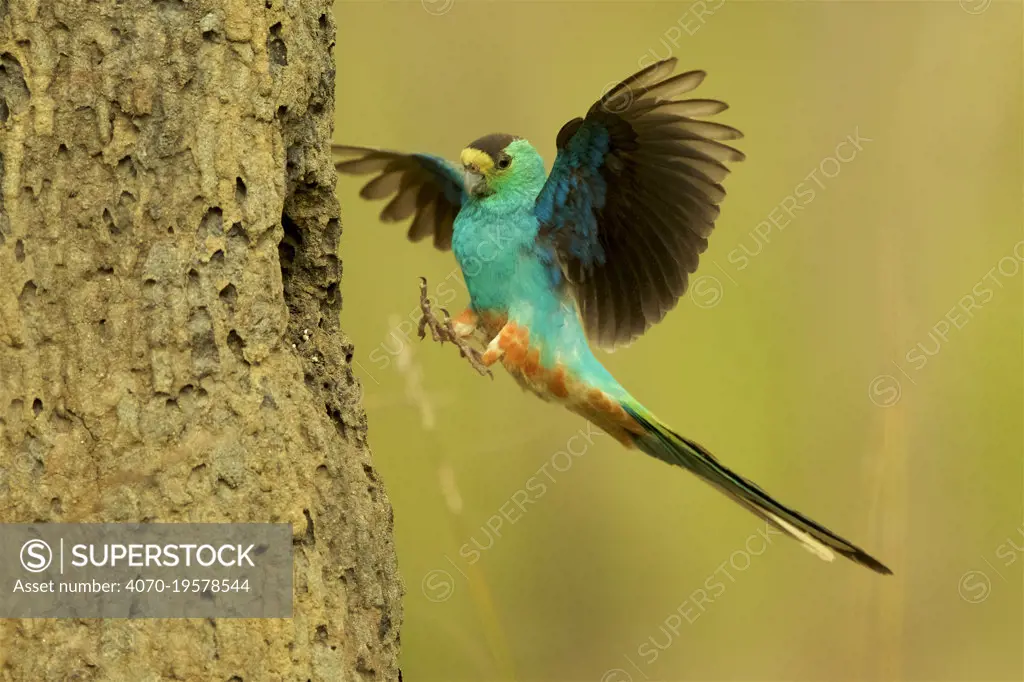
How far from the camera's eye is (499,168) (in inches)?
153

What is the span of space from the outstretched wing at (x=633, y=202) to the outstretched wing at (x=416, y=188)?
0.60 m

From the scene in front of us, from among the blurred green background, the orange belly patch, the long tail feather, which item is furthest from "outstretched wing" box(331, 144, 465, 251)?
the long tail feather

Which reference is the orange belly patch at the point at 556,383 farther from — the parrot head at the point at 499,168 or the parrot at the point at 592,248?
the parrot head at the point at 499,168

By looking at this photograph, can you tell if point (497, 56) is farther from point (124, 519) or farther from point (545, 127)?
point (124, 519)

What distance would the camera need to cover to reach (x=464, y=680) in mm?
4324

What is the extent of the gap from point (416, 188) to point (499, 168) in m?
0.63

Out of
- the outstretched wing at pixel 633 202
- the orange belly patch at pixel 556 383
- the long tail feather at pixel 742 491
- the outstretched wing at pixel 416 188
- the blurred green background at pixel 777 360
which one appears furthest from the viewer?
the blurred green background at pixel 777 360

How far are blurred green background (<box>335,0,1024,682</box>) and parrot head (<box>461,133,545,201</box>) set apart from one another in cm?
85

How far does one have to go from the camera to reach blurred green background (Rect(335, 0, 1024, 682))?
15.8 ft

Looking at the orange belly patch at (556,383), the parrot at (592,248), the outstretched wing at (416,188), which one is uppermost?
the outstretched wing at (416,188)

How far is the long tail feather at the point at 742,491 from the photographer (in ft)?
11.0

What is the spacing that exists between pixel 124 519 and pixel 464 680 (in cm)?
222

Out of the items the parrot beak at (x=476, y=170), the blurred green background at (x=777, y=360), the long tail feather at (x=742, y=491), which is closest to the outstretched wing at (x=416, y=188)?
the parrot beak at (x=476, y=170)

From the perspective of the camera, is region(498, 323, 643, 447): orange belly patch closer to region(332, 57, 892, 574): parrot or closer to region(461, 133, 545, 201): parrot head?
region(332, 57, 892, 574): parrot
